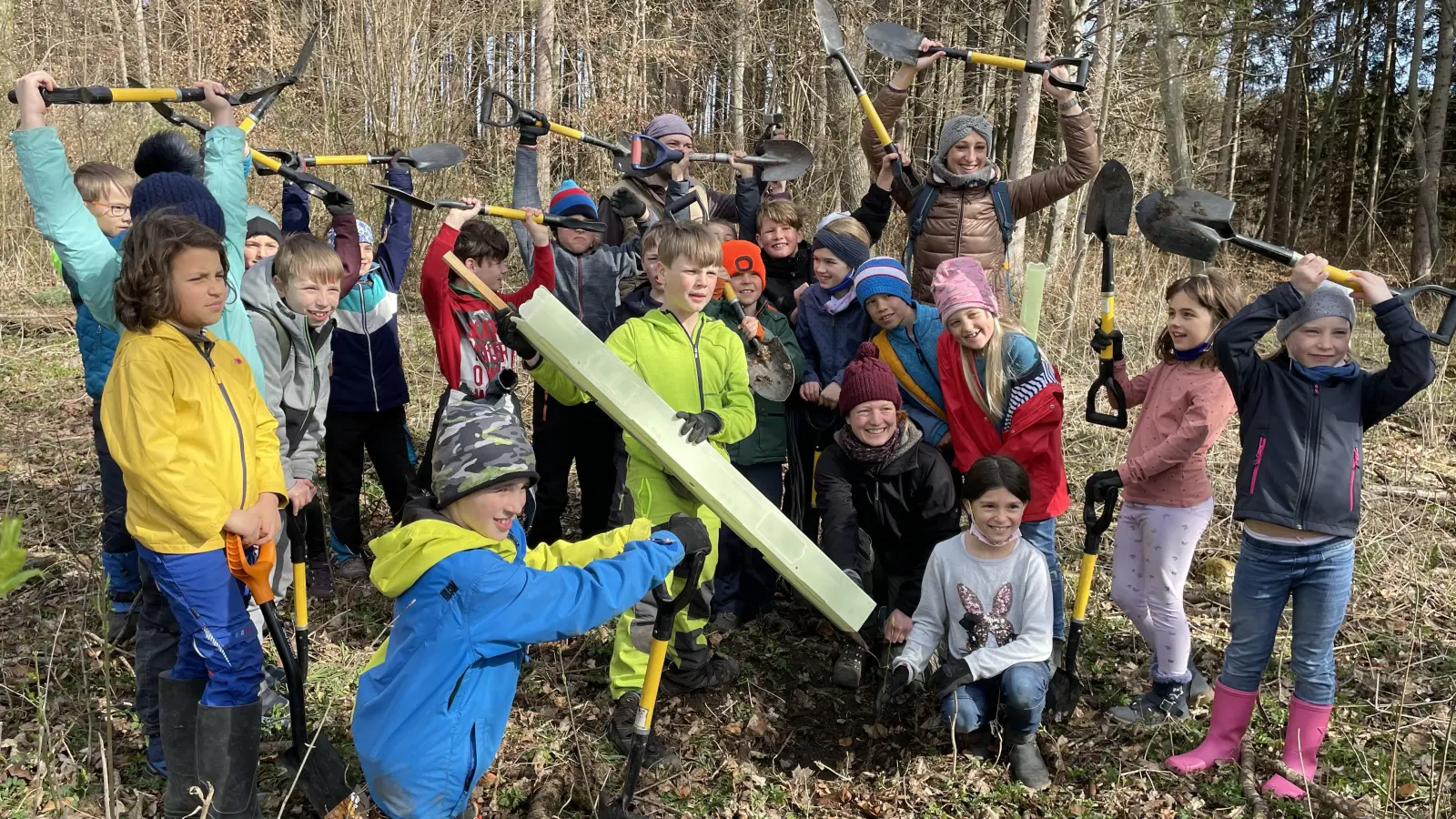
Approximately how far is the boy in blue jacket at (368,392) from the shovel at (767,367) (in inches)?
72.2

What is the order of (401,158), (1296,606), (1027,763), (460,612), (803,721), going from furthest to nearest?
(401,158) < (803,721) < (1027,763) < (1296,606) < (460,612)

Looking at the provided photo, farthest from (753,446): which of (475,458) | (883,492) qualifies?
(475,458)

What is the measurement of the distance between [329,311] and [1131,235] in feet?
40.0

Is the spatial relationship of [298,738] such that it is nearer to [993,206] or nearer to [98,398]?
[98,398]

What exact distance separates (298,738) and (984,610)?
8.03 feet

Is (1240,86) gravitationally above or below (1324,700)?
above

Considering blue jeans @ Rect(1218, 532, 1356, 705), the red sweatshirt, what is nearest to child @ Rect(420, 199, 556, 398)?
the red sweatshirt

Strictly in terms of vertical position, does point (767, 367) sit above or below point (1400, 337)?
below

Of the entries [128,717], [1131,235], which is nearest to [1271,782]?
[128,717]

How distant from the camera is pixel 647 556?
2643 mm

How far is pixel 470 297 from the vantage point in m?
4.53

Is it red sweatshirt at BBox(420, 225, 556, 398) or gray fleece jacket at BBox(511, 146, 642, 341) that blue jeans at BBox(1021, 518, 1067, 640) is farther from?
red sweatshirt at BBox(420, 225, 556, 398)

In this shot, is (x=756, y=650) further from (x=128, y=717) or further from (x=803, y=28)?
(x=803, y=28)

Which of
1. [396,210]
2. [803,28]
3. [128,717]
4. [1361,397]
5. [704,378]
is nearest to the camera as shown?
[1361,397]
